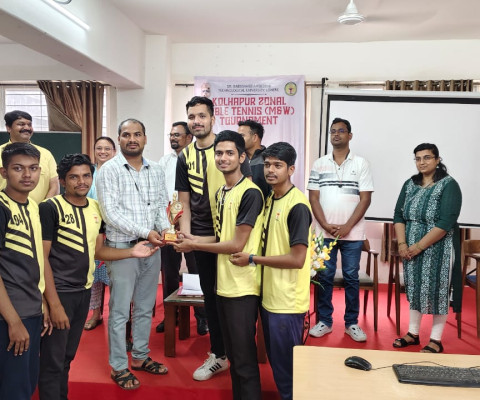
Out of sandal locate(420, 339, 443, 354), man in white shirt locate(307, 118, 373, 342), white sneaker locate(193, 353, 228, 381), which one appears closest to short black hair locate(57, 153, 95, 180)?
white sneaker locate(193, 353, 228, 381)

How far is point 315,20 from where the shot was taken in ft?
15.9

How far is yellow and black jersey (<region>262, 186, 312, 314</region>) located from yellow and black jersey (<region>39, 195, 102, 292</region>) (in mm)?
932

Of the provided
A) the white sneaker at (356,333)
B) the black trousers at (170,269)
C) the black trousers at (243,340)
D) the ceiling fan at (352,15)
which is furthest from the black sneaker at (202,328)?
the ceiling fan at (352,15)

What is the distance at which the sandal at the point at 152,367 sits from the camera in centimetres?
289

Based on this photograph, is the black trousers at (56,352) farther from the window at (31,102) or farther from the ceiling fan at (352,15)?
the window at (31,102)

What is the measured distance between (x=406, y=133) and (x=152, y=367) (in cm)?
367

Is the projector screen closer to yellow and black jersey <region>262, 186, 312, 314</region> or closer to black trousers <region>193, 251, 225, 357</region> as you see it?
black trousers <region>193, 251, 225, 357</region>

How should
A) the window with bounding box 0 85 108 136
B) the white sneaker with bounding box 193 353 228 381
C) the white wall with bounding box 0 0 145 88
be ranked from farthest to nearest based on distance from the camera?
the window with bounding box 0 85 108 136 → the white wall with bounding box 0 0 145 88 → the white sneaker with bounding box 193 353 228 381

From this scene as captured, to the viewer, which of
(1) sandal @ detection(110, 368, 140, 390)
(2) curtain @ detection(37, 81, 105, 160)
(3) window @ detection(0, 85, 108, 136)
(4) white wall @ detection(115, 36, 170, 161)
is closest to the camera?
(1) sandal @ detection(110, 368, 140, 390)

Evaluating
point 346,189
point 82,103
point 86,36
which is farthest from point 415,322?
point 82,103

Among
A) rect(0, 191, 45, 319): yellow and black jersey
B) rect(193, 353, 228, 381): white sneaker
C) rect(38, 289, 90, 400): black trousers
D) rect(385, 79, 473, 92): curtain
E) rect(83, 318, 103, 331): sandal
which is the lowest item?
rect(83, 318, 103, 331): sandal

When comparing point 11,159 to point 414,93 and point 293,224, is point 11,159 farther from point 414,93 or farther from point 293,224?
point 414,93

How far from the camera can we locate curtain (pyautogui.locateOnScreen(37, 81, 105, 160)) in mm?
5809

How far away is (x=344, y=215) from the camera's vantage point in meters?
3.77
